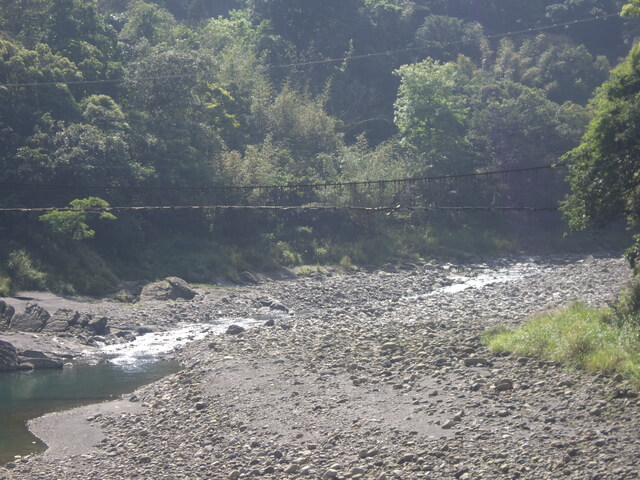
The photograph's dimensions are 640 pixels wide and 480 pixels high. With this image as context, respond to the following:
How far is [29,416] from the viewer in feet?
53.2

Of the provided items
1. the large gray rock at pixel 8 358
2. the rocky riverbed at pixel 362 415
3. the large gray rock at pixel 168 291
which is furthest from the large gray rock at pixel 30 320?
the large gray rock at pixel 168 291

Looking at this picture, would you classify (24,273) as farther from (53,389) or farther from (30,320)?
(53,389)

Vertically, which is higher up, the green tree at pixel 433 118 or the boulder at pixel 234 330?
the green tree at pixel 433 118

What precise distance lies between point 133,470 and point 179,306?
17894 millimetres

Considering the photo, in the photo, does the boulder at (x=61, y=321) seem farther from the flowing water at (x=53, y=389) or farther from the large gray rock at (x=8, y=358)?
the flowing water at (x=53, y=389)

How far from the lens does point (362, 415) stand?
13.8 meters

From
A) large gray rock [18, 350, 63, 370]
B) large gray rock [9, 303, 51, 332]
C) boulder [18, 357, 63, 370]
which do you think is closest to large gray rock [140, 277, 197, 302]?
large gray rock [9, 303, 51, 332]

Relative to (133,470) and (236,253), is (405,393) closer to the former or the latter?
(133,470)

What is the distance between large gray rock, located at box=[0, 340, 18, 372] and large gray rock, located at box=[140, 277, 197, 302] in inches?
410

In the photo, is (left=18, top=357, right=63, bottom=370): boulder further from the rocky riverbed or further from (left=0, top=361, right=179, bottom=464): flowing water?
the rocky riverbed

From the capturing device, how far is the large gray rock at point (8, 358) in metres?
20.4

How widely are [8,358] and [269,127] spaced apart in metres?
34.2

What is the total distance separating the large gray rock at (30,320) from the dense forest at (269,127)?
13.0ft

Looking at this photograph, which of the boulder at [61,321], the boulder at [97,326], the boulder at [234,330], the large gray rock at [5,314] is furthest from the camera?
the boulder at [97,326]
